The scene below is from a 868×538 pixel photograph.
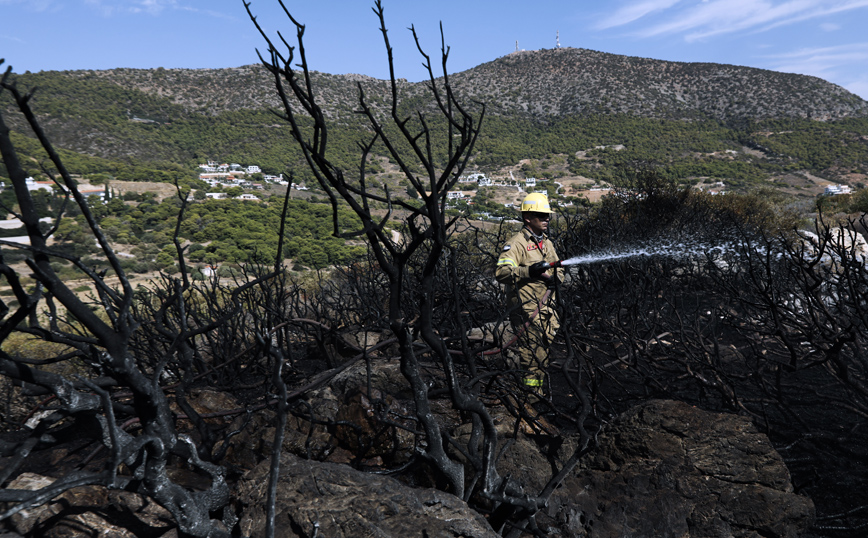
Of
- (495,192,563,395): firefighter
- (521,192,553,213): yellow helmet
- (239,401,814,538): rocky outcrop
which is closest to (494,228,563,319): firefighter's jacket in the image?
(495,192,563,395): firefighter

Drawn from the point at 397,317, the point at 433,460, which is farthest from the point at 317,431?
the point at 397,317

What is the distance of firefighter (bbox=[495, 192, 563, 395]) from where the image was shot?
157 inches

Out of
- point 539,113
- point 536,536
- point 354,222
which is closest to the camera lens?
point 536,536

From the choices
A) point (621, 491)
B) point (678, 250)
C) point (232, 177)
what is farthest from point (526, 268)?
point (232, 177)

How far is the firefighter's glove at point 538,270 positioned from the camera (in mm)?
3845

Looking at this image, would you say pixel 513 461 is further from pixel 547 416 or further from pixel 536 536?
pixel 547 416

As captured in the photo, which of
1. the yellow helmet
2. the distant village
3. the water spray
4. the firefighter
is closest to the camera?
the firefighter

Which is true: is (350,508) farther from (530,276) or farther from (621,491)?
(530,276)

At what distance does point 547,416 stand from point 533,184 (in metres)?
53.8

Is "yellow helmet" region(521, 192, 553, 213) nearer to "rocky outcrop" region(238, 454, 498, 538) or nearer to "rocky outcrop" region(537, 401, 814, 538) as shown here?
"rocky outcrop" region(537, 401, 814, 538)

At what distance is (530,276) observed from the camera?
398 centimetres

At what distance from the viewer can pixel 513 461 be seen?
2.52 m

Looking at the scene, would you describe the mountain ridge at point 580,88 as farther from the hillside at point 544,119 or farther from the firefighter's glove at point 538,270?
the firefighter's glove at point 538,270

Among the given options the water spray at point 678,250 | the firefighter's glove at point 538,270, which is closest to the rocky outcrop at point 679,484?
the firefighter's glove at point 538,270
